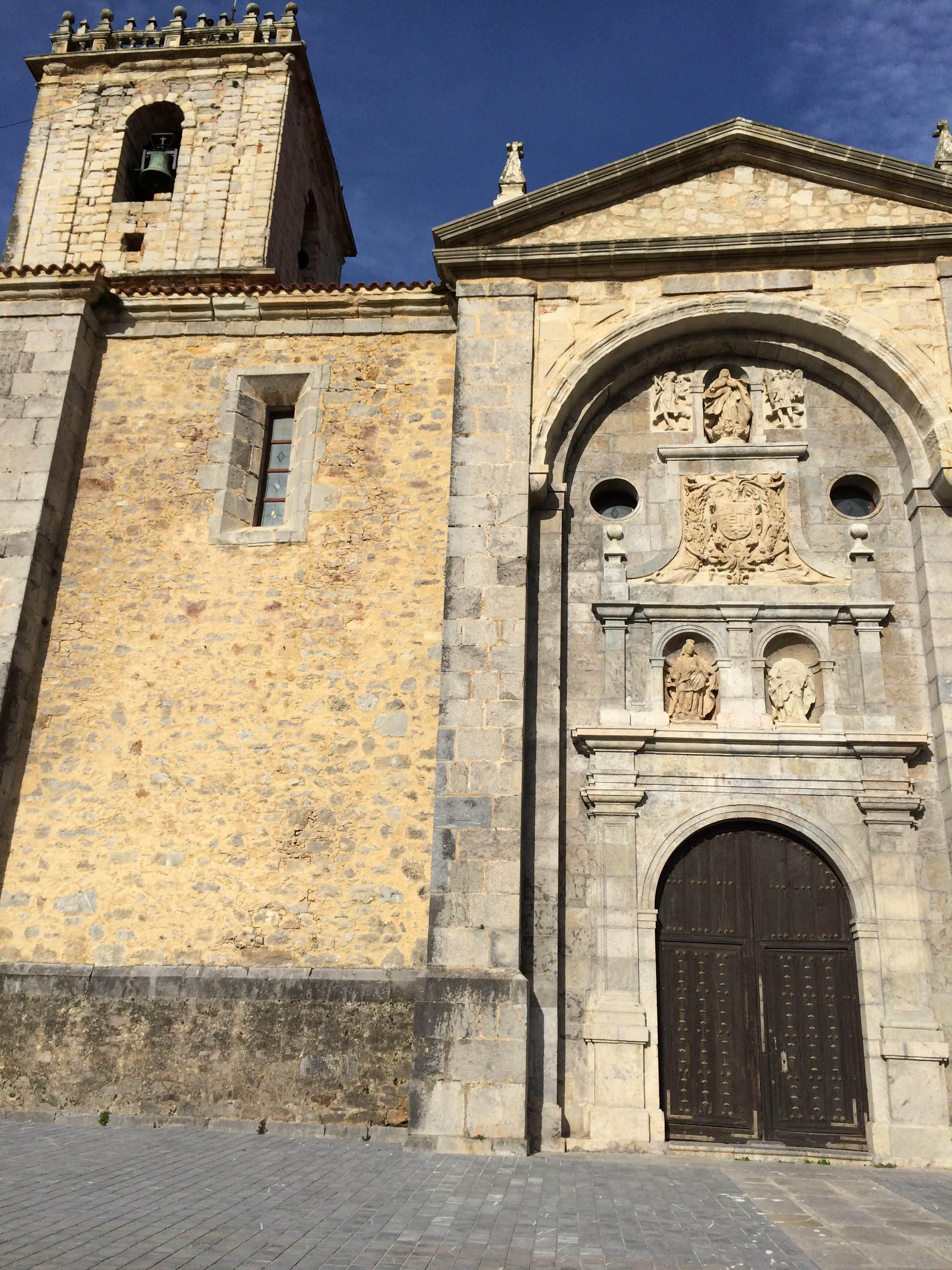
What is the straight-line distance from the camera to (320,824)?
8773 mm

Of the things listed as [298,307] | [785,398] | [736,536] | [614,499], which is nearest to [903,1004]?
[736,536]

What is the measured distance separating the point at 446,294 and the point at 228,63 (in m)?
9.00

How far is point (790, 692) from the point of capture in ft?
29.4

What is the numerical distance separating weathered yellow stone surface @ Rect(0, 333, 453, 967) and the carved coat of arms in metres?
2.25

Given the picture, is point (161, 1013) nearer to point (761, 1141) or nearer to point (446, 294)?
point (761, 1141)

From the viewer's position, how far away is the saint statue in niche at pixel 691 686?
29.4 ft

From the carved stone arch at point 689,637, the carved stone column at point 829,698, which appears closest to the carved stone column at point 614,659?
the carved stone arch at point 689,637

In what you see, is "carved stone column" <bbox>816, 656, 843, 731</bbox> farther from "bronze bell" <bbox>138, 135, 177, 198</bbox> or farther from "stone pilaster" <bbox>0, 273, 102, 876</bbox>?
"bronze bell" <bbox>138, 135, 177, 198</bbox>

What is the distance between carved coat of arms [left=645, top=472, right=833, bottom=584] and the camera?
30.6 ft

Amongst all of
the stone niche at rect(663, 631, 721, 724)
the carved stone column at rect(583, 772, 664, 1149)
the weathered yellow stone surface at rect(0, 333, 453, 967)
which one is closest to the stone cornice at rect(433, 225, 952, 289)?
the weathered yellow stone surface at rect(0, 333, 453, 967)

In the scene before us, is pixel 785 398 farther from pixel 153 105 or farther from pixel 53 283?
pixel 153 105

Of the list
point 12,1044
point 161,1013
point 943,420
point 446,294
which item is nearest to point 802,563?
point 943,420

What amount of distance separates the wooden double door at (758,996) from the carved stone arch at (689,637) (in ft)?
5.02

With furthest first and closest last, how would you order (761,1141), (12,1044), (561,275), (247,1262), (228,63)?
1. (228,63)
2. (561,275)
3. (12,1044)
4. (761,1141)
5. (247,1262)
